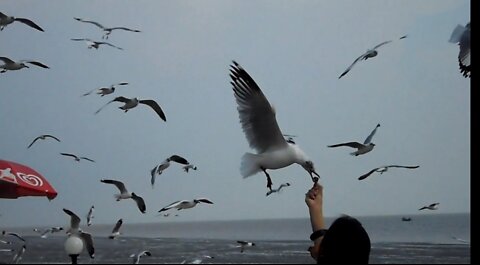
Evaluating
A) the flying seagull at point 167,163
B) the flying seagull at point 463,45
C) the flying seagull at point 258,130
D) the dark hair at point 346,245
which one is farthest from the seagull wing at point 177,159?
the dark hair at point 346,245

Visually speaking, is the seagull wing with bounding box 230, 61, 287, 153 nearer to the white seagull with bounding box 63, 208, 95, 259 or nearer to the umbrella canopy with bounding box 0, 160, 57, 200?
the umbrella canopy with bounding box 0, 160, 57, 200

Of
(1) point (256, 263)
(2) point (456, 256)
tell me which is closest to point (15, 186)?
(1) point (256, 263)

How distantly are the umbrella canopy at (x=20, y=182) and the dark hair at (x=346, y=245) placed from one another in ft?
6.99

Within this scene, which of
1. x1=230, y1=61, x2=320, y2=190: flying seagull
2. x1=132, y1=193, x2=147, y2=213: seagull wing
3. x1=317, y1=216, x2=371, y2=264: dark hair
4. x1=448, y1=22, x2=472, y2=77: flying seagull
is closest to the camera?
x1=317, y1=216, x2=371, y2=264: dark hair

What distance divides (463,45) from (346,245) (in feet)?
4.21

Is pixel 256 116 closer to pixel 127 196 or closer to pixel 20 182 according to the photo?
pixel 20 182

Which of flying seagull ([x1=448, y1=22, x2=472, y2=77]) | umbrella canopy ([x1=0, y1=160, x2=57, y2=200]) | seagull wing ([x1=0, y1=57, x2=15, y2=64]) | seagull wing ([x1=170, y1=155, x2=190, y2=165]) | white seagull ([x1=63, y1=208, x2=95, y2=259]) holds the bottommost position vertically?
white seagull ([x1=63, y1=208, x2=95, y2=259])

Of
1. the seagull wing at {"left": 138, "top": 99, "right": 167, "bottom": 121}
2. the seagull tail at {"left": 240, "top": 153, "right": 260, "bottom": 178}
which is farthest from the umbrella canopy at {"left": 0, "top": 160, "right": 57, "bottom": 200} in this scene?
the seagull wing at {"left": 138, "top": 99, "right": 167, "bottom": 121}

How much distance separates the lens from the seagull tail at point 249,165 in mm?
2648

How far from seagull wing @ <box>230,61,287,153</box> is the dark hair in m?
1.81

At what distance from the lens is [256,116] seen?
8.93ft

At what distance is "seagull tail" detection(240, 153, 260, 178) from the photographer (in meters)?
2.65

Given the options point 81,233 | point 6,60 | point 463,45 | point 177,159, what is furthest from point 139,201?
point 463,45
